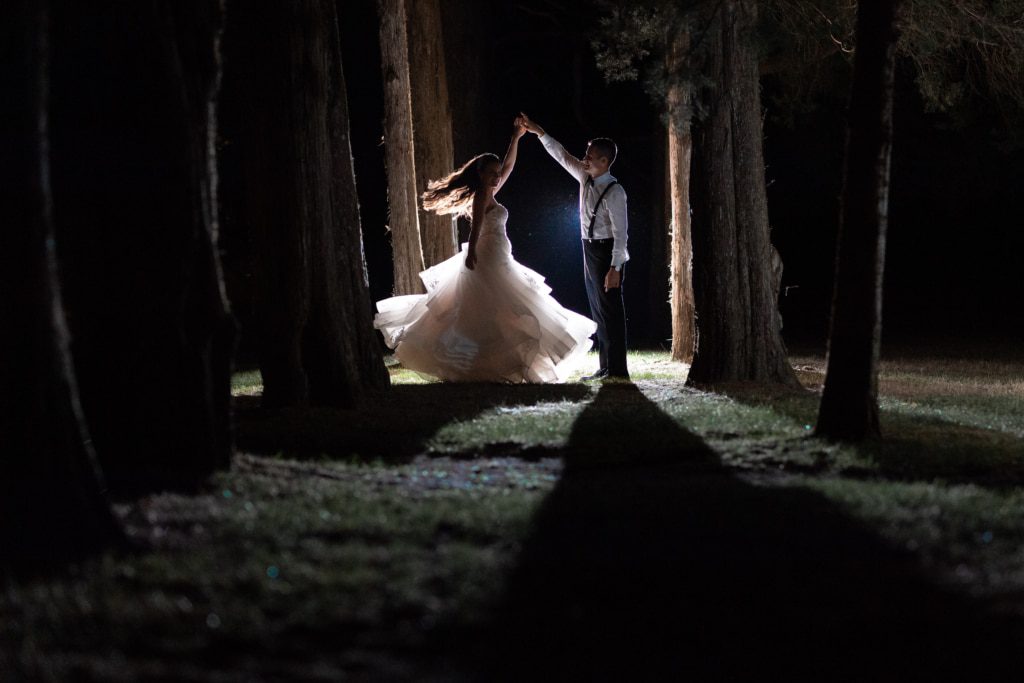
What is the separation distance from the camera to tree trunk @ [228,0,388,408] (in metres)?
9.46

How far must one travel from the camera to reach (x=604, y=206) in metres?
12.1

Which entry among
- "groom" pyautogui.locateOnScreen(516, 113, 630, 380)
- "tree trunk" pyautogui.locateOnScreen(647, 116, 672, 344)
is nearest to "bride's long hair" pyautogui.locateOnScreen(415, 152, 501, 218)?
"groom" pyautogui.locateOnScreen(516, 113, 630, 380)

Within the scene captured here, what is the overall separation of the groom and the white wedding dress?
33cm

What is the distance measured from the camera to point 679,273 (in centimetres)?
1506

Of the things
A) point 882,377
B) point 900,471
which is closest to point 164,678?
point 900,471

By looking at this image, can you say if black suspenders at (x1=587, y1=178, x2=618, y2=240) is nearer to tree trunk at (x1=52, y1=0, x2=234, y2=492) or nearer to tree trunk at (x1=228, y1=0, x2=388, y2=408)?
tree trunk at (x1=228, y1=0, x2=388, y2=408)

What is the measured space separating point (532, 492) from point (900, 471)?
8.31 feet

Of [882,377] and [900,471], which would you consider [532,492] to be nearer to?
[900,471]

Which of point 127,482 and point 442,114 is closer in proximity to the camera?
point 127,482

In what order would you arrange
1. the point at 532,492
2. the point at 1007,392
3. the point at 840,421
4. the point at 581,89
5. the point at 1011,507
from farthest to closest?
the point at 581,89, the point at 1007,392, the point at 840,421, the point at 532,492, the point at 1011,507

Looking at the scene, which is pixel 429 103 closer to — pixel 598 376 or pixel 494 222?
pixel 494 222

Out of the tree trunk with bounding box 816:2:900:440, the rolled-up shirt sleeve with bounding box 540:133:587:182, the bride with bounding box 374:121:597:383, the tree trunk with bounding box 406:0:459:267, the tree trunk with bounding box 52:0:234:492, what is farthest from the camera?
the tree trunk with bounding box 406:0:459:267

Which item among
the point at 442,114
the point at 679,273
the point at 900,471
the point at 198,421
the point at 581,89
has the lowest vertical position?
the point at 900,471

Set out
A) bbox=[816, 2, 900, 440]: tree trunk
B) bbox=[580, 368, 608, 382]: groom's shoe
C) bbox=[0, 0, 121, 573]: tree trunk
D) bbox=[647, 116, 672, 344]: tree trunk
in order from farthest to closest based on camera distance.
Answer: bbox=[647, 116, 672, 344]: tree trunk < bbox=[580, 368, 608, 382]: groom's shoe < bbox=[816, 2, 900, 440]: tree trunk < bbox=[0, 0, 121, 573]: tree trunk
